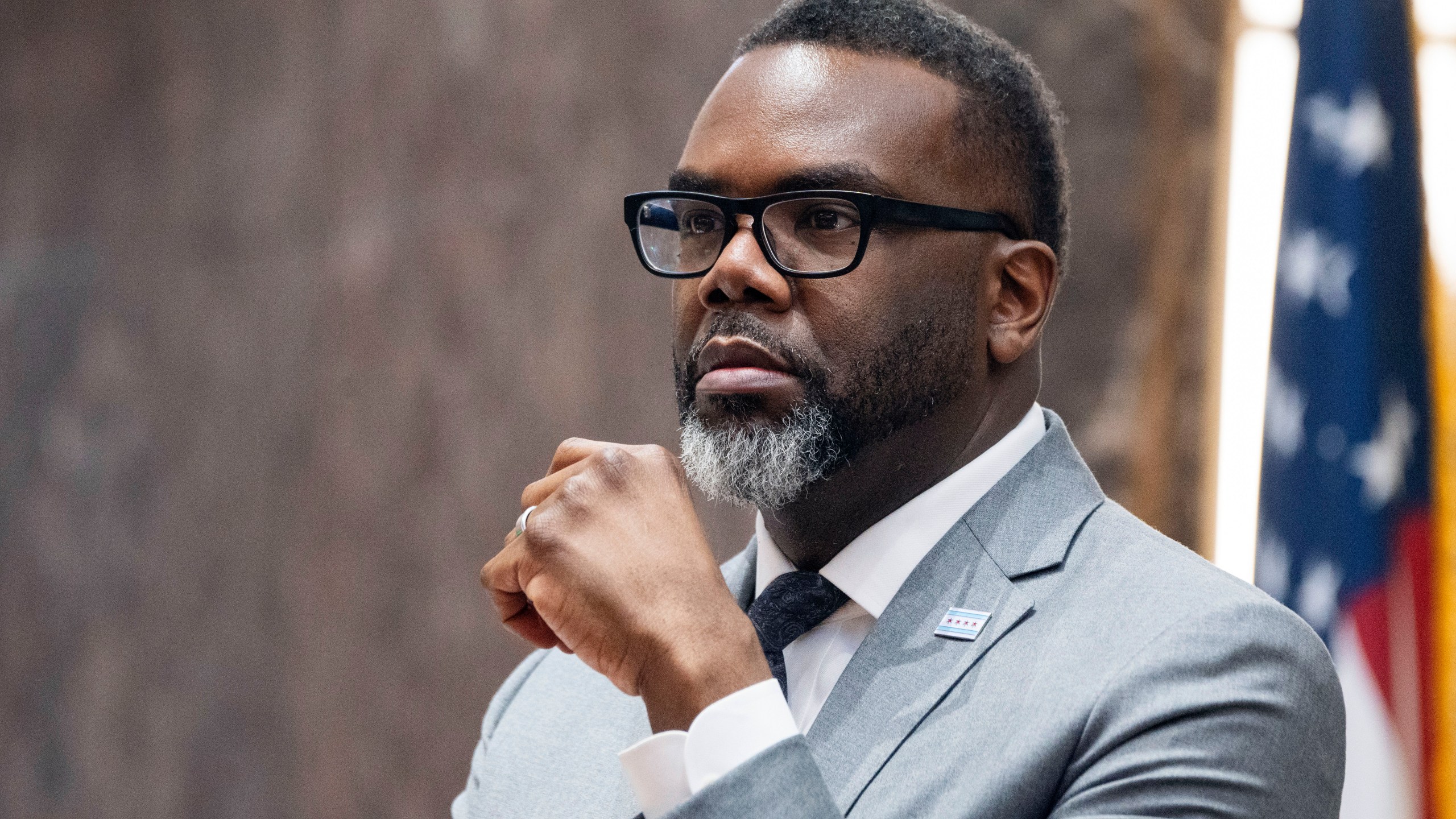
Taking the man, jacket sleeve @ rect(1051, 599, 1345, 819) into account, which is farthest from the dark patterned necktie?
jacket sleeve @ rect(1051, 599, 1345, 819)

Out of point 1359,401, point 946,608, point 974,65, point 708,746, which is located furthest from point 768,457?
point 1359,401

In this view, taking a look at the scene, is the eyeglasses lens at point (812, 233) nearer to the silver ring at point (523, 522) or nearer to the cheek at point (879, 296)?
the cheek at point (879, 296)

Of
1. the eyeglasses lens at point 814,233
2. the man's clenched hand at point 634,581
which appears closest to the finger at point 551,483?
the man's clenched hand at point 634,581

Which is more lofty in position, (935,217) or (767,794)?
(935,217)

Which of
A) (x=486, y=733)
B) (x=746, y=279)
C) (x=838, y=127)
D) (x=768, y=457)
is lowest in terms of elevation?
(x=486, y=733)

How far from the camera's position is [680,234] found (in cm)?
185

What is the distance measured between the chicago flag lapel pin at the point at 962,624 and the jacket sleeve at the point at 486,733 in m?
0.73

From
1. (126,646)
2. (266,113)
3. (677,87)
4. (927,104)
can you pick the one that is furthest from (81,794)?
(927,104)

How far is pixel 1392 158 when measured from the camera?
2.79m

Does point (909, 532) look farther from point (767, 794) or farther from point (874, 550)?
point (767, 794)

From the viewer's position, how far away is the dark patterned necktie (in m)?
1.72

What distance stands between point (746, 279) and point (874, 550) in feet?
1.28

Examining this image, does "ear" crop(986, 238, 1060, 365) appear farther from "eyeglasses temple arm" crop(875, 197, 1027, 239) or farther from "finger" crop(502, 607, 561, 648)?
"finger" crop(502, 607, 561, 648)

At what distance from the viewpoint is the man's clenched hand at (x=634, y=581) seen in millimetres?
1394
